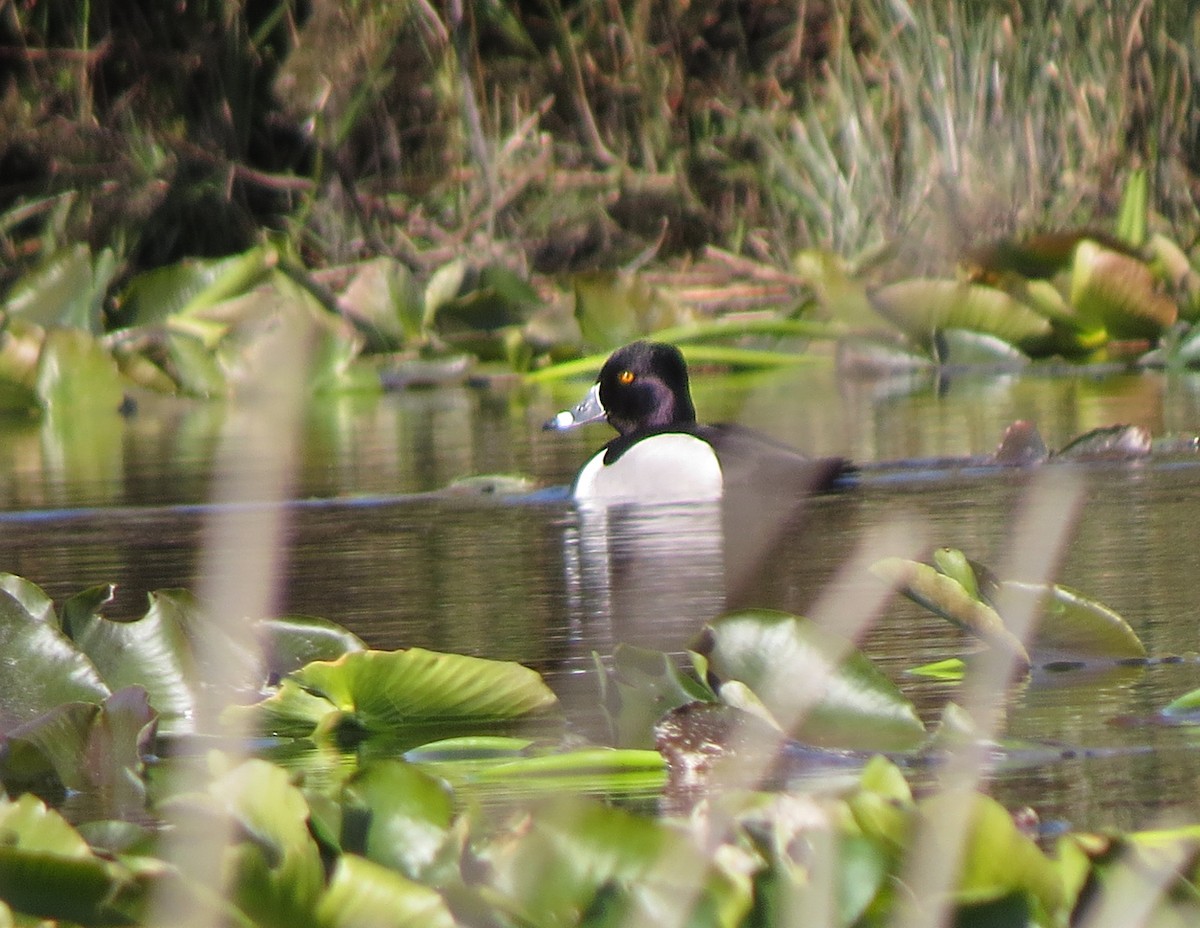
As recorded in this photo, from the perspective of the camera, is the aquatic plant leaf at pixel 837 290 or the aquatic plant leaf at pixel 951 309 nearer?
the aquatic plant leaf at pixel 951 309

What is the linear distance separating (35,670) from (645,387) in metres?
3.82

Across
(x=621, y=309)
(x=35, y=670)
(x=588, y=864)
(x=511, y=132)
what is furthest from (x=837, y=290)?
(x=588, y=864)

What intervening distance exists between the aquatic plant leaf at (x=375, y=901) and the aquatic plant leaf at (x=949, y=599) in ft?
2.88

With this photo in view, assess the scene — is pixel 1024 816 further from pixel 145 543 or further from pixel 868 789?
pixel 145 543

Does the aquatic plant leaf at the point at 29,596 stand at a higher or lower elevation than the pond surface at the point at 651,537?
higher

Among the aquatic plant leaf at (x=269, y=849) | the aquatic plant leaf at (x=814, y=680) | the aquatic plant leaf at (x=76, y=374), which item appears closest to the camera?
the aquatic plant leaf at (x=269, y=849)

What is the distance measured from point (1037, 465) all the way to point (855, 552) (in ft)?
3.63

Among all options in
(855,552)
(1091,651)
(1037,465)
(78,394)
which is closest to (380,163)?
(78,394)

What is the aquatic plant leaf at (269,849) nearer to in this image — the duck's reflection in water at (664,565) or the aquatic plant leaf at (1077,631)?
the duck's reflection in water at (664,565)

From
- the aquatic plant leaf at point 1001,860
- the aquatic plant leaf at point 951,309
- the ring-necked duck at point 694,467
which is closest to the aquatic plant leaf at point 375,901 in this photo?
the aquatic plant leaf at point 1001,860

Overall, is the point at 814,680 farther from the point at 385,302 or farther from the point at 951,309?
the point at 385,302

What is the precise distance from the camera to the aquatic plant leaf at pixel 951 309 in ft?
23.4

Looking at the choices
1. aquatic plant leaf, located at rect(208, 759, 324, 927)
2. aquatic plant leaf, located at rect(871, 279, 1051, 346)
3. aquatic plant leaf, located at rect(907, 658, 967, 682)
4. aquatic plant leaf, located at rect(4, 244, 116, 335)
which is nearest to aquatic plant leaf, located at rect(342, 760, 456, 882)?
aquatic plant leaf, located at rect(208, 759, 324, 927)

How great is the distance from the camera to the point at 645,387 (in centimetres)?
602
